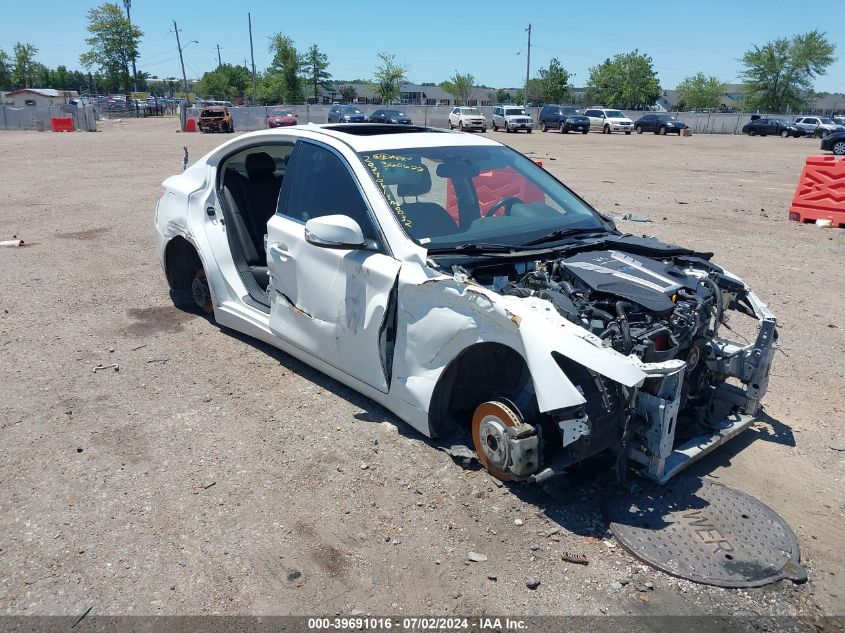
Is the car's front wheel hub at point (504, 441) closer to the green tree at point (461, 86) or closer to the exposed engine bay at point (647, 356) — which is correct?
the exposed engine bay at point (647, 356)

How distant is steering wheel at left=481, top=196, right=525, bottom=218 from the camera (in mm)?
4293

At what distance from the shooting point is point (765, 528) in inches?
128

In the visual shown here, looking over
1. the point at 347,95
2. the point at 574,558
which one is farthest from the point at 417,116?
the point at 347,95

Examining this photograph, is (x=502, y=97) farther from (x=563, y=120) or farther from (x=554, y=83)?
(x=563, y=120)

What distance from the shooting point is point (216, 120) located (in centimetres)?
4009

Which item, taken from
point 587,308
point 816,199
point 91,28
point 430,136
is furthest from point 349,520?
point 91,28

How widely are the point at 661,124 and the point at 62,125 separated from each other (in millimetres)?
39574

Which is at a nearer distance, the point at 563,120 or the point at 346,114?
the point at 346,114

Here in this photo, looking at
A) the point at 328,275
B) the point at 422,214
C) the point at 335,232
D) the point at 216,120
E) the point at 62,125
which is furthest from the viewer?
the point at 62,125

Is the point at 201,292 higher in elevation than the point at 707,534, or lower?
higher

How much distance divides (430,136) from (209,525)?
2.96 m

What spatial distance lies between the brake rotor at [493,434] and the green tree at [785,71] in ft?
291

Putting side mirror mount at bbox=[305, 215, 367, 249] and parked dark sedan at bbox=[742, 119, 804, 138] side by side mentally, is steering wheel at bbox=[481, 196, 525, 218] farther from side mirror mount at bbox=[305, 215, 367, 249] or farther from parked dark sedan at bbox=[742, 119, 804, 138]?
parked dark sedan at bbox=[742, 119, 804, 138]

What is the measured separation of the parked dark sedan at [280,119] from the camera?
38.6 m
